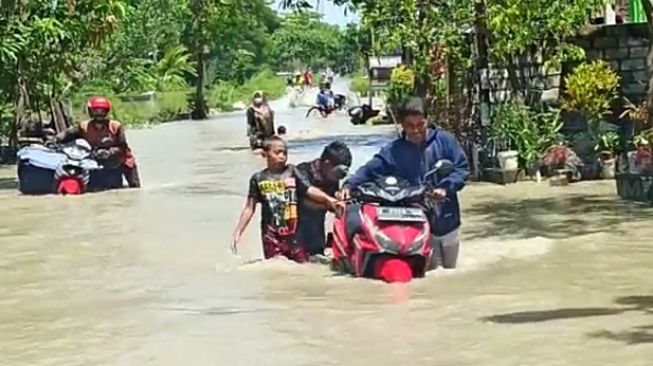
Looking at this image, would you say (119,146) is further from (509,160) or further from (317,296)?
(317,296)

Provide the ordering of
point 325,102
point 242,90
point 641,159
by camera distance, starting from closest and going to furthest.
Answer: point 641,159
point 325,102
point 242,90

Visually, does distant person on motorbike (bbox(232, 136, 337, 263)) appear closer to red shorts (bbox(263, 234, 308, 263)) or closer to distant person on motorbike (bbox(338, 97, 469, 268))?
red shorts (bbox(263, 234, 308, 263))

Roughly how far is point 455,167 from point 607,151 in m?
9.27

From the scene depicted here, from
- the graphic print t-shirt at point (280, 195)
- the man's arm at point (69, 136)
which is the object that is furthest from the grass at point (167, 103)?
the graphic print t-shirt at point (280, 195)

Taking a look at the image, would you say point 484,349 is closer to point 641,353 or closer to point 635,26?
point 641,353

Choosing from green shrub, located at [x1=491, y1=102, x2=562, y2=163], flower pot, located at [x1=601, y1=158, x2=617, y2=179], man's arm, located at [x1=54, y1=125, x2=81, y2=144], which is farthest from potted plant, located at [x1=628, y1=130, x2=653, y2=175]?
man's arm, located at [x1=54, y1=125, x2=81, y2=144]

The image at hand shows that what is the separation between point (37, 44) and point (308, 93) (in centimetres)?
5017

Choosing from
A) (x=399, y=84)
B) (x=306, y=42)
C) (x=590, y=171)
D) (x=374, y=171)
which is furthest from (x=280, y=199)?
(x=306, y=42)

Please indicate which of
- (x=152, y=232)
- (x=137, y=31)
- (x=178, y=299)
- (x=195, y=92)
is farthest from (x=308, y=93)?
(x=178, y=299)

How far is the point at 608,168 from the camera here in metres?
18.9

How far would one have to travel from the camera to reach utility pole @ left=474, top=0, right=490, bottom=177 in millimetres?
19641

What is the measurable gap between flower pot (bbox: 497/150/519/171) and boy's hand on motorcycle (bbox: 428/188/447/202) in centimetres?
909

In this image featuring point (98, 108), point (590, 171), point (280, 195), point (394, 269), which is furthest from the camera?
point (98, 108)

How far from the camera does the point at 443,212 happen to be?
34.7ft
